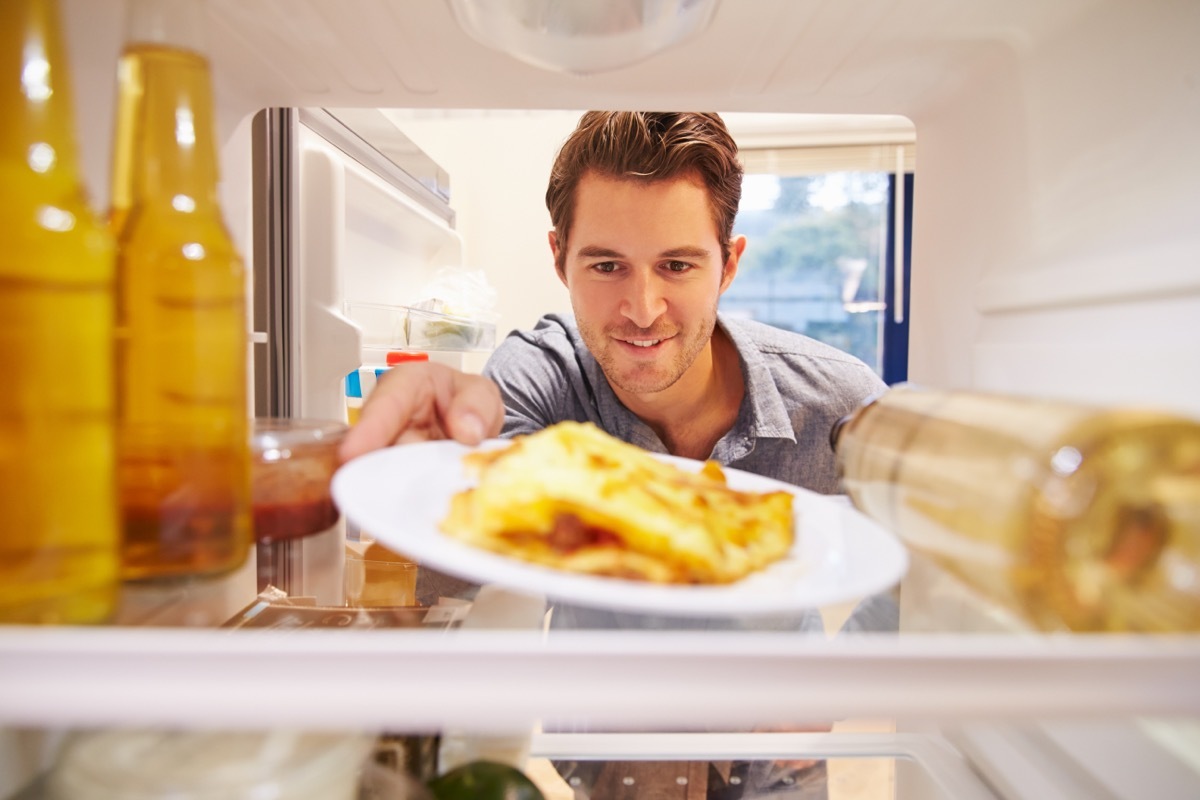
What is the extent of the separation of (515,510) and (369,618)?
0.91 ft

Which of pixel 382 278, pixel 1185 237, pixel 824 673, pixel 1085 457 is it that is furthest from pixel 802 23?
pixel 382 278

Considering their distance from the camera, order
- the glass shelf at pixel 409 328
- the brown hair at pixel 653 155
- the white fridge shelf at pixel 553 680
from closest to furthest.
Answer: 1. the white fridge shelf at pixel 553 680
2. the brown hair at pixel 653 155
3. the glass shelf at pixel 409 328

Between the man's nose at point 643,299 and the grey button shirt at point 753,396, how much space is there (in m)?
0.22

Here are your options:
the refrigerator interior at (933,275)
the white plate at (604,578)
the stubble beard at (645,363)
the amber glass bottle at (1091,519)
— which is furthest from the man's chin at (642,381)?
the amber glass bottle at (1091,519)

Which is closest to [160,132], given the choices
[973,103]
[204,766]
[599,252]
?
[204,766]

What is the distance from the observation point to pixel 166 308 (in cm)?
41

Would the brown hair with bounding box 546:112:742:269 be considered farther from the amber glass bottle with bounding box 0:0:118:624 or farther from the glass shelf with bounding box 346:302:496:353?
the amber glass bottle with bounding box 0:0:118:624

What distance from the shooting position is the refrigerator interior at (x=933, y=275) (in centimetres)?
30

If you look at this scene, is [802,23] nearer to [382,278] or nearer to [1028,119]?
[1028,119]

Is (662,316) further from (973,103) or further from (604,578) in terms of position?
(604,578)

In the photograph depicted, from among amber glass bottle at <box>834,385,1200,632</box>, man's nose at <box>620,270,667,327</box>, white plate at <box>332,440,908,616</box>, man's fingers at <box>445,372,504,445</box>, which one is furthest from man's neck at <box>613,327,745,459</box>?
amber glass bottle at <box>834,385,1200,632</box>

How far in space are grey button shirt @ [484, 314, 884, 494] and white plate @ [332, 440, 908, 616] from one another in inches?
28.7

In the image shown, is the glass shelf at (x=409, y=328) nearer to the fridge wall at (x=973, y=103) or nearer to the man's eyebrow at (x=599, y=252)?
the man's eyebrow at (x=599, y=252)

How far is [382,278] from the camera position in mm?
1839
